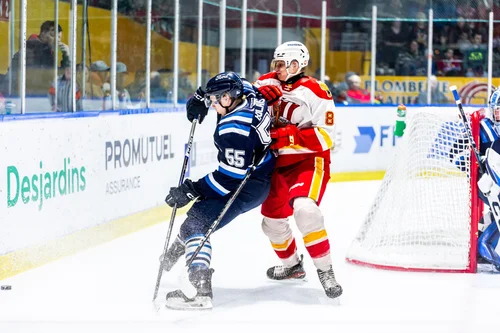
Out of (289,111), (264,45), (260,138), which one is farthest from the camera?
(264,45)

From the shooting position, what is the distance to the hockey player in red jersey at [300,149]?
4379 mm

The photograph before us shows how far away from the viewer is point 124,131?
21.6ft

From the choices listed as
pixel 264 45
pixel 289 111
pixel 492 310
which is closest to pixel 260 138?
pixel 289 111

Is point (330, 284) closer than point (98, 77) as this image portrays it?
Yes

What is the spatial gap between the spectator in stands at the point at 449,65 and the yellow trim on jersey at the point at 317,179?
7.36 m

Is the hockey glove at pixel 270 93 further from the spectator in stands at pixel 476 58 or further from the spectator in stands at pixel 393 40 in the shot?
the spectator in stands at pixel 476 58

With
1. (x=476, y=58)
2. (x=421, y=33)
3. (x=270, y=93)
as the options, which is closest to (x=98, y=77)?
(x=270, y=93)

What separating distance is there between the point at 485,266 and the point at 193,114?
1899mm

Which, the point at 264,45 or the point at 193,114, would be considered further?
the point at 264,45

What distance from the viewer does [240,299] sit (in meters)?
4.43

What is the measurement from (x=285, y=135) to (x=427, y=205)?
1453mm

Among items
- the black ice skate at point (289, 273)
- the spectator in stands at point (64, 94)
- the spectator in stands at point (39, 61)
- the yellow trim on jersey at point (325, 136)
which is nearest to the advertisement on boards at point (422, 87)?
the spectator in stands at point (64, 94)

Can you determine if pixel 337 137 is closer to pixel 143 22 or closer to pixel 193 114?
pixel 143 22

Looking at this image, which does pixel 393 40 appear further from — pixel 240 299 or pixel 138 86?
pixel 240 299
